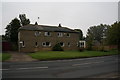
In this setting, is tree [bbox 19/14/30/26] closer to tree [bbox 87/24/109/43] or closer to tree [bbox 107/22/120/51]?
tree [bbox 107/22/120/51]

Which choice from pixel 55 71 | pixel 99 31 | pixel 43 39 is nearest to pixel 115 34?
Answer: pixel 43 39

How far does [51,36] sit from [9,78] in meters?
26.0

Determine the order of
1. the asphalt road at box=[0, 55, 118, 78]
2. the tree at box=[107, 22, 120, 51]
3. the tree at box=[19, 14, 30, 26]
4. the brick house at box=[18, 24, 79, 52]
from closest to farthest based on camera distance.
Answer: the asphalt road at box=[0, 55, 118, 78] → the brick house at box=[18, 24, 79, 52] → the tree at box=[107, 22, 120, 51] → the tree at box=[19, 14, 30, 26]

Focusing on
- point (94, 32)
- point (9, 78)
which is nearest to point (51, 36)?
→ point (9, 78)

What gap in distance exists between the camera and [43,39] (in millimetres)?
32500

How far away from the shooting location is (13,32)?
44.5 meters

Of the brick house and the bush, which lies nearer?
the brick house

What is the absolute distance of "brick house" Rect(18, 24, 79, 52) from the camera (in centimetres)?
3067

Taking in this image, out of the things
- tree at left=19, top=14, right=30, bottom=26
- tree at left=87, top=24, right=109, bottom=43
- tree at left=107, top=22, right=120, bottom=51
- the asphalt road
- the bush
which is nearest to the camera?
the asphalt road

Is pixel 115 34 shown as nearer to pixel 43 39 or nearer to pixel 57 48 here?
pixel 57 48

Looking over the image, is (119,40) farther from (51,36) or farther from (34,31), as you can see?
(34,31)

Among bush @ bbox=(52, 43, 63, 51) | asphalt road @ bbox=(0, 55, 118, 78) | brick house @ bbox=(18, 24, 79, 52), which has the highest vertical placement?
brick house @ bbox=(18, 24, 79, 52)

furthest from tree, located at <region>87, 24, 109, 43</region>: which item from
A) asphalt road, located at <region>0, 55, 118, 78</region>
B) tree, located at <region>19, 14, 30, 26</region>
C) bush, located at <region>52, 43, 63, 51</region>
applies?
asphalt road, located at <region>0, 55, 118, 78</region>

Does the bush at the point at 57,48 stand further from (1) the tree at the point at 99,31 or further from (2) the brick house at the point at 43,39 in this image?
(1) the tree at the point at 99,31
